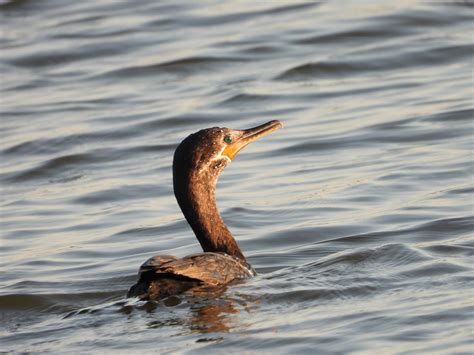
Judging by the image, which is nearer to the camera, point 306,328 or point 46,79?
point 306,328

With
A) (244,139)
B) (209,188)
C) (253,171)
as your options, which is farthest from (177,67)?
(209,188)

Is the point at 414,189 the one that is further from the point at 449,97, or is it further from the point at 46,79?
the point at 46,79

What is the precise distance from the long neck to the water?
0.54 meters

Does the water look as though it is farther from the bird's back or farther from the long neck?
the long neck

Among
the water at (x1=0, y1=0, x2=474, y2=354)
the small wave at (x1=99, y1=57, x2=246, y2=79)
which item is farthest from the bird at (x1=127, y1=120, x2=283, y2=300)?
the small wave at (x1=99, y1=57, x2=246, y2=79)

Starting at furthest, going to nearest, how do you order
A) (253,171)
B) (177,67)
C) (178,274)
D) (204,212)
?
(177,67), (253,171), (204,212), (178,274)

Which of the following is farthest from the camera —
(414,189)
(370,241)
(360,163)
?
(360,163)

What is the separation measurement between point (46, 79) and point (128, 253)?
26.5 feet

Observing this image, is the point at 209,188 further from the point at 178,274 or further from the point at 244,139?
the point at 178,274

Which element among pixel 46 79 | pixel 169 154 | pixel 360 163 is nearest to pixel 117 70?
pixel 46 79

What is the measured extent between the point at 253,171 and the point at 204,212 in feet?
11.4

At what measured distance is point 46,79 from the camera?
62.2 ft

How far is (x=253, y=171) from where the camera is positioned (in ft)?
44.8

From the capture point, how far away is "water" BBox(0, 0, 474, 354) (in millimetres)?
8586
